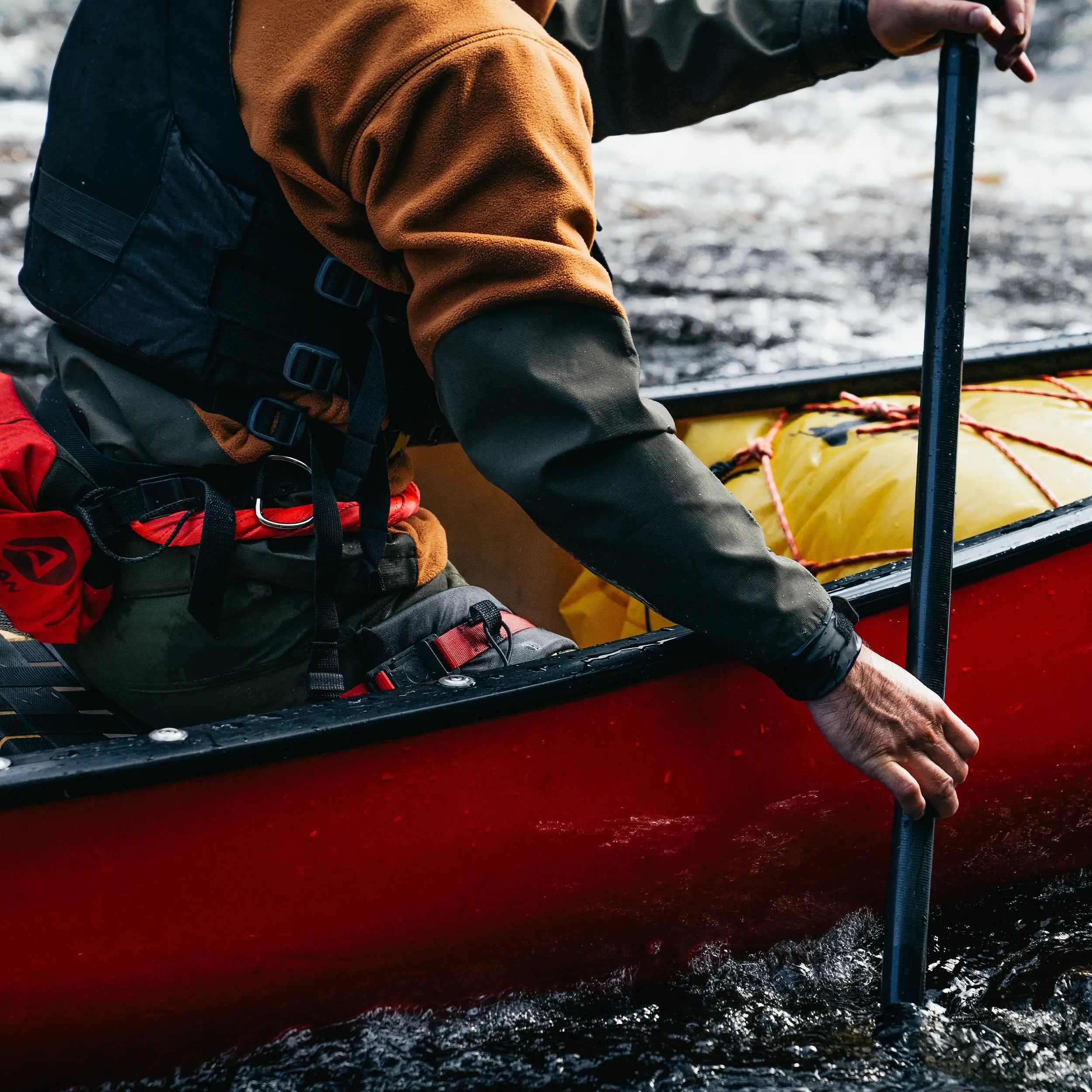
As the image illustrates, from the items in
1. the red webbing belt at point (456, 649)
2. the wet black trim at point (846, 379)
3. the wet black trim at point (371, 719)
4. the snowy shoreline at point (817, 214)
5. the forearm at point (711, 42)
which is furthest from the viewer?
the snowy shoreline at point (817, 214)

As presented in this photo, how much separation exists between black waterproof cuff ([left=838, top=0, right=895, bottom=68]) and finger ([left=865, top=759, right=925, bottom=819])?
1.14 m

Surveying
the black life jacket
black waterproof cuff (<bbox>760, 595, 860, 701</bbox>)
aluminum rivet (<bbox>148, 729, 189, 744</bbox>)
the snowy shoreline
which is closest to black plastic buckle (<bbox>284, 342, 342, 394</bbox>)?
the black life jacket

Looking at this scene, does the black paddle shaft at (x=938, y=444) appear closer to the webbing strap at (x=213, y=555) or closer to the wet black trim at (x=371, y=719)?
the wet black trim at (x=371, y=719)

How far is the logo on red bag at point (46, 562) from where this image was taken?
1363mm

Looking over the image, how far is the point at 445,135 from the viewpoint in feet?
3.78

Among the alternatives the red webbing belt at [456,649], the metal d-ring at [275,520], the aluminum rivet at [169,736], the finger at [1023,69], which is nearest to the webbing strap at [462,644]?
the red webbing belt at [456,649]

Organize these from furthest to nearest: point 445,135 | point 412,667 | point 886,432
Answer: point 886,432
point 412,667
point 445,135

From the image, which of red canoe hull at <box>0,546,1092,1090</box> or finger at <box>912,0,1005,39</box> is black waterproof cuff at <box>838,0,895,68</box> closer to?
finger at <box>912,0,1005,39</box>

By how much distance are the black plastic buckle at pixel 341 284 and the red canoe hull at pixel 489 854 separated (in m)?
0.53

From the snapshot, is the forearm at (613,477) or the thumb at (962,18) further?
the thumb at (962,18)

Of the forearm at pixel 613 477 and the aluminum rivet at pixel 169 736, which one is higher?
the forearm at pixel 613 477

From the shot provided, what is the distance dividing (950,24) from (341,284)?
0.97m

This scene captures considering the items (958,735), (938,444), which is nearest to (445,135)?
(938,444)

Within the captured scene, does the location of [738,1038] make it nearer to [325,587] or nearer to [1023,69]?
[325,587]
